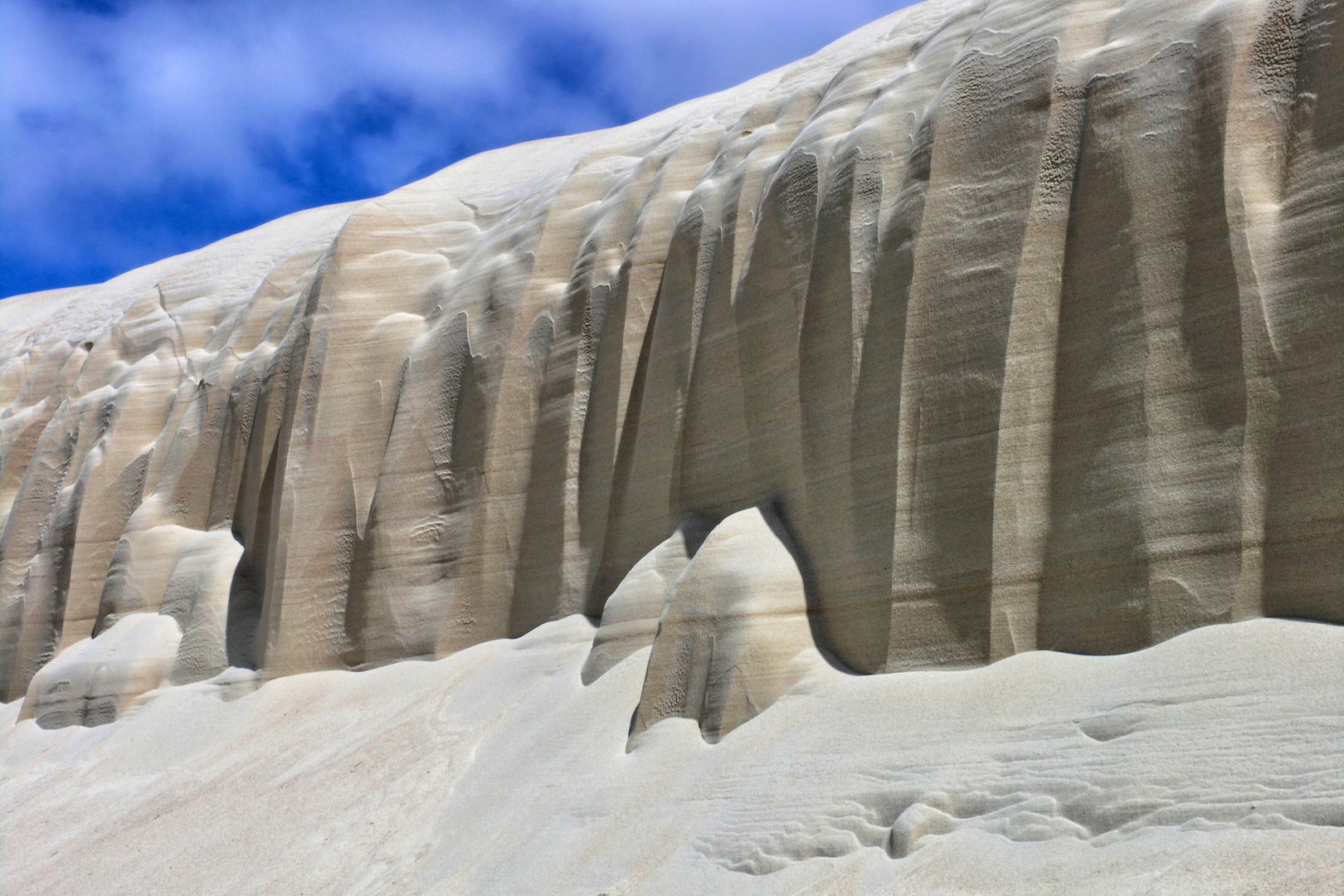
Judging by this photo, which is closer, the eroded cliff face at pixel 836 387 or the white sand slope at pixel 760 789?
the white sand slope at pixel 760 789

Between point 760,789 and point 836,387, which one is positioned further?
point 836,387

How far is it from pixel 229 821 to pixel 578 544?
11.5 ft

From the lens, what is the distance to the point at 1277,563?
223 inches

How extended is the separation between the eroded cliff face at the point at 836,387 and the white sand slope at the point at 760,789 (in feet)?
1.37

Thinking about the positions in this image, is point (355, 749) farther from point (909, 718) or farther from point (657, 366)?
point (909, 718)

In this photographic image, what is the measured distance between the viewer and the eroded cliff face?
6.17 metres

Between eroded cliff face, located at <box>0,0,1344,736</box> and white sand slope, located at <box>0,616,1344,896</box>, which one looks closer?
white sand slope, located at <box>0,616,1344,896</box>

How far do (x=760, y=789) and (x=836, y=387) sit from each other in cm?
291

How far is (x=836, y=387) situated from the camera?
26.6 feet

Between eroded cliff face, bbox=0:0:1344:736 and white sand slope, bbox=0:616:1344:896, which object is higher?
eroded cliff face, bbox=0:0:1344:736

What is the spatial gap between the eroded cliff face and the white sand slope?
1.37 feet

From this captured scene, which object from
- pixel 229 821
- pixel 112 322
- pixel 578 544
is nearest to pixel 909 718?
pixel 578 544

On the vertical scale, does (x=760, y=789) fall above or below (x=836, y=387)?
below

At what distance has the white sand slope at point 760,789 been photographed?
4.64 meters
